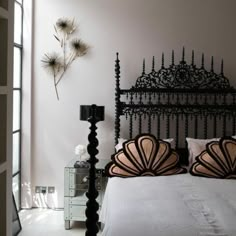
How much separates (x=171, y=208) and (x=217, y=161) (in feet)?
4.27

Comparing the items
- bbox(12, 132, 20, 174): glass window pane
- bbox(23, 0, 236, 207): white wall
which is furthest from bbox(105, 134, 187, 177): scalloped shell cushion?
bbox(12, 132, 20, 174): glass window pane

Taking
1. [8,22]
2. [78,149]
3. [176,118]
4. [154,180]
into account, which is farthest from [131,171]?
[8,22]

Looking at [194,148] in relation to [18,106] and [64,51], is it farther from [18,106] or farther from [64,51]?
[18,106]

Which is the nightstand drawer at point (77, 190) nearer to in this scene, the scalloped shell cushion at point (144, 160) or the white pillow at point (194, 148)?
the scalloped shell cushion at point (144, 160)

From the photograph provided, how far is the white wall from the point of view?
403cm

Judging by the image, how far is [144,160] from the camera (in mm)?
3371

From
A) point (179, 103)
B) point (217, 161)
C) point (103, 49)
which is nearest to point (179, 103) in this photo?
point (179, 103)

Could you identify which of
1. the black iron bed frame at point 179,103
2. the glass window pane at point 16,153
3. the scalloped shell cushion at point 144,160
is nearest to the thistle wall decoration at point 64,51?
the black iron bed frame at point 179,103

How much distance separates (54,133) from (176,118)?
4.94 feet

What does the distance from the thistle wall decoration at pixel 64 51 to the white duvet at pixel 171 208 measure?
1724mm

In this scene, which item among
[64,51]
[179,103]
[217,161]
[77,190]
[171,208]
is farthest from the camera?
[64,51]

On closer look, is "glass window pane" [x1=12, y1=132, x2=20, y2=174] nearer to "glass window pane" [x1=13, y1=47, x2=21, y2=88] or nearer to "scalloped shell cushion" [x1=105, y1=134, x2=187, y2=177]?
"glass window pane" [x1=13, y1=47, x2=21, y2=88]

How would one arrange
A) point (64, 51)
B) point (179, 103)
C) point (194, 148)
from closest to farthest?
point (194, 148) < point (179, 103) < point (64, 51)

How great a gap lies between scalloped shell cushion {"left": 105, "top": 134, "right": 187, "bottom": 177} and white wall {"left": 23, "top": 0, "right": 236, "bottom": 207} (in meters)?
0.73
